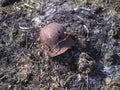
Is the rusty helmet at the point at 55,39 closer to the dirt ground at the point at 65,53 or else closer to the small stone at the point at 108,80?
the dirt ground at the point at 65,53

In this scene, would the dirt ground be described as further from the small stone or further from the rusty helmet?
the rusty helmet

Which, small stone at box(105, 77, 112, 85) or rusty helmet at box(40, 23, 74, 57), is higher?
rusty helmet at box(40, 23, 74, 57)

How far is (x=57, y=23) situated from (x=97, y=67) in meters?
0.77

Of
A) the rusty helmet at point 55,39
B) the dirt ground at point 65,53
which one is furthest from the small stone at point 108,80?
the rusty helmet at point 55,39

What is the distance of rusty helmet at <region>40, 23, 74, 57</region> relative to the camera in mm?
4285

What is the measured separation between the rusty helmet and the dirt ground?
114 mm

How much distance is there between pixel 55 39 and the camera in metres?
4.29

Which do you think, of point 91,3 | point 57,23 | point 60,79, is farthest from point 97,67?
point 91,3

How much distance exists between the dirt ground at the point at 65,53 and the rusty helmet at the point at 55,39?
0.37ft

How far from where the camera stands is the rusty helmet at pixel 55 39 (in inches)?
169

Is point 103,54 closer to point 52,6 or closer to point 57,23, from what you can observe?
point 57,23

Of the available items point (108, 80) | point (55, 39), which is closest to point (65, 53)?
point (55, 39)

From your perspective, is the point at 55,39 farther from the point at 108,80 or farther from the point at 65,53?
the point at 108,80

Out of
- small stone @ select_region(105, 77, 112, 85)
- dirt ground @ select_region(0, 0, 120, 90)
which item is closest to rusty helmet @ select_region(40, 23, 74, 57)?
dirt ground @ select_region(0, 0, 120, 90)
